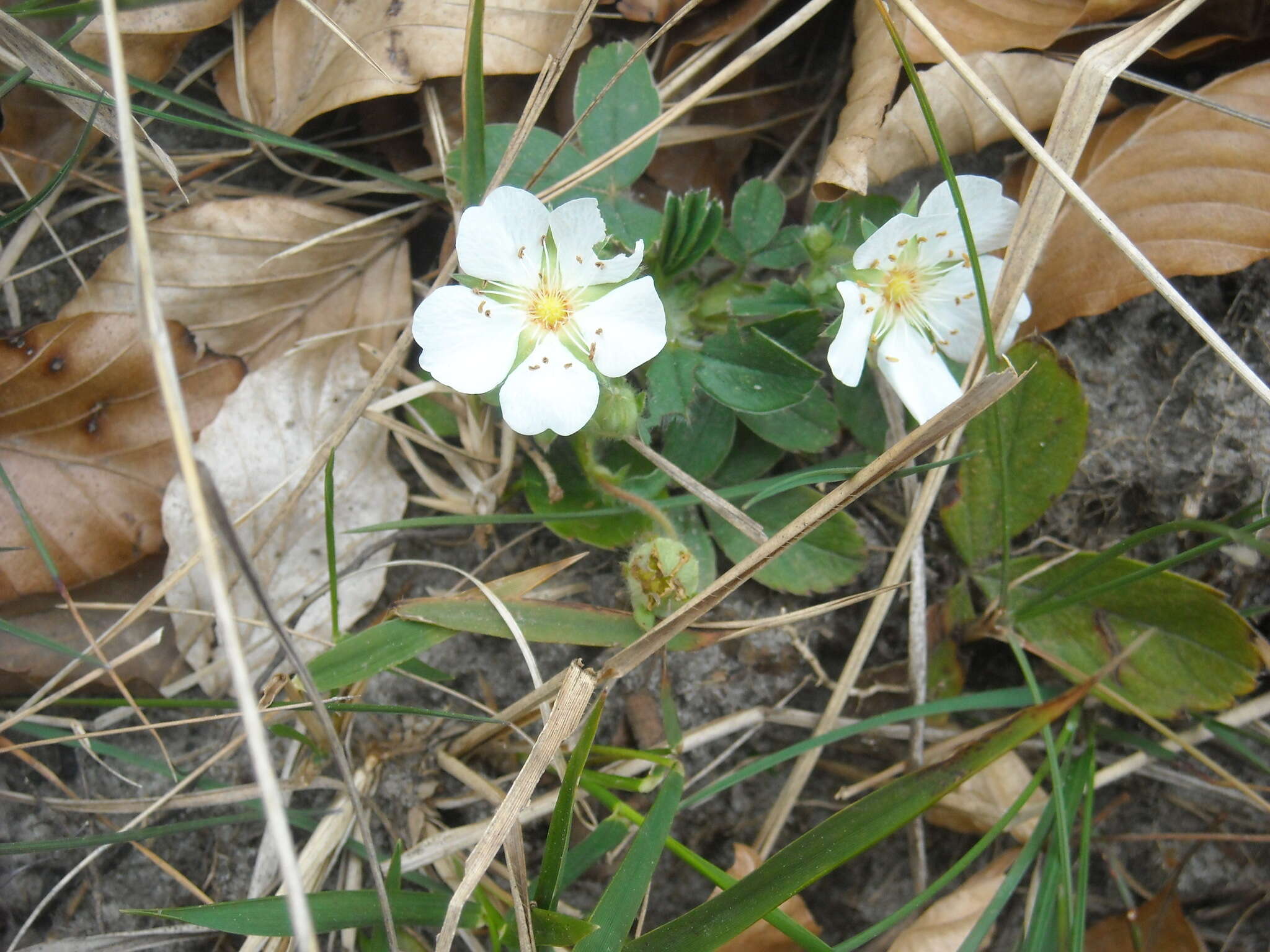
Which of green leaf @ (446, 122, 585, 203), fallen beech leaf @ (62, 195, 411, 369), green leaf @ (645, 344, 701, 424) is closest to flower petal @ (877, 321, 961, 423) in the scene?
green leaf @ (645, 344, 701, 424)

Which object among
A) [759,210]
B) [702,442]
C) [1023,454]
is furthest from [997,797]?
[759,210]

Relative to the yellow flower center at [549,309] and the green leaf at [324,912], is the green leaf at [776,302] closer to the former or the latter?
the yellow flower center at [549,309]

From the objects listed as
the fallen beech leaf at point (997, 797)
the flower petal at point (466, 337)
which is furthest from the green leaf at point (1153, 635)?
the flower petal at point (466, 337)

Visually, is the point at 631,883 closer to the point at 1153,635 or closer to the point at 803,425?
the point at 803,425

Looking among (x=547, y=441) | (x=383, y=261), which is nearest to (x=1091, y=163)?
(x=547, y=441)

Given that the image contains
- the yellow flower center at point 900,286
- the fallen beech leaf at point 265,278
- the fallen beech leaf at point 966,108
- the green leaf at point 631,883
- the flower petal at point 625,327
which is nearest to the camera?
the green leaf at point 631,883

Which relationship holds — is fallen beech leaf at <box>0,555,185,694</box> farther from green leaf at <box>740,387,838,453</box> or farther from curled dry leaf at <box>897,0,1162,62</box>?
curled dry leaf at <box>897,0,1162,62</box>
